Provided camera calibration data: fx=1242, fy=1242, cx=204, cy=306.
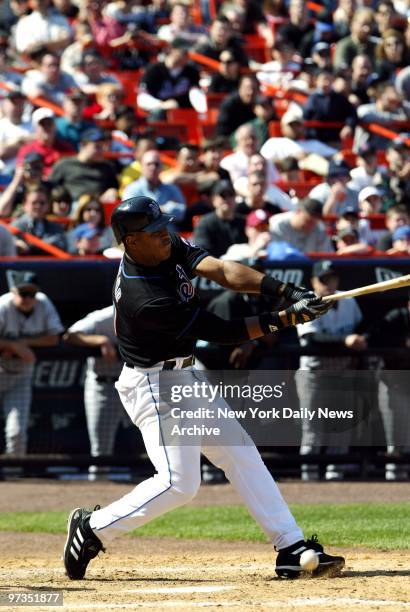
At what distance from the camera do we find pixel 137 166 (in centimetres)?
1290

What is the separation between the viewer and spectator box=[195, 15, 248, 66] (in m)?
15.9

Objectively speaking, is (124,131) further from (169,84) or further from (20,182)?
(20,182)

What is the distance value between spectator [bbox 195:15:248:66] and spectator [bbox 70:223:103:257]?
546 centimetres

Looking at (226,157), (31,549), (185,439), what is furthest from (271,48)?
(185,439)

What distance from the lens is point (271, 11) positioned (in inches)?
693

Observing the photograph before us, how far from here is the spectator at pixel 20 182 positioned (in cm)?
1145

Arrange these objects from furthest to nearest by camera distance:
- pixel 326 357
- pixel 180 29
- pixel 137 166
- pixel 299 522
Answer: pixel 180 29
pixel 137 166
pixel 326 357
pixel 299 522

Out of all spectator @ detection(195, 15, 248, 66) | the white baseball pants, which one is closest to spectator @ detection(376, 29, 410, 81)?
spectator @ detection(195, 15, 248, 66)

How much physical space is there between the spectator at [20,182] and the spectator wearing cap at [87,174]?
56cm

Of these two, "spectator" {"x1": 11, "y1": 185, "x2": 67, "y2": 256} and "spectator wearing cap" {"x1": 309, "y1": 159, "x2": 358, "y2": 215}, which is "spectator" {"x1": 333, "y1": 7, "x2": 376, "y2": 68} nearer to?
"spectator wearing cap" {"x1": 309, "y1": 159, "x2": 358, "y2": 215}

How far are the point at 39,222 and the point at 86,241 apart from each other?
0.54 metres

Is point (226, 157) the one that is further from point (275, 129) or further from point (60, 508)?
A: point (60, 508)

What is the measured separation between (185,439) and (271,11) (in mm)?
12587

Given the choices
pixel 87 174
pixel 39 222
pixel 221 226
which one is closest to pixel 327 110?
pixel 87 174
